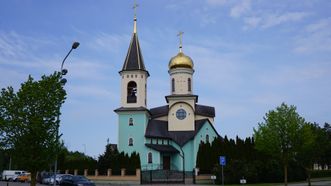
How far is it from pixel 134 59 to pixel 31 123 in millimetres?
33942

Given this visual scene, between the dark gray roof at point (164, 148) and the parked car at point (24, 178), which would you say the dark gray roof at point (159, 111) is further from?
the parked car at point (24, 178)

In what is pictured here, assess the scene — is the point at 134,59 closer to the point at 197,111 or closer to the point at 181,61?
the point at 181,61

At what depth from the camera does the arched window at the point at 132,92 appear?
51719 mm

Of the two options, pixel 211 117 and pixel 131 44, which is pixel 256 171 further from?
pixel 131 44

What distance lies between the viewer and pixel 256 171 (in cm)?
4009

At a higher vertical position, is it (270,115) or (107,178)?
(270,115)

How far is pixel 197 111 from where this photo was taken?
182 feet

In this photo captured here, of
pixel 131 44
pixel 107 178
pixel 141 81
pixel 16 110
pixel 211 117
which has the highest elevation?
pixel 131 44

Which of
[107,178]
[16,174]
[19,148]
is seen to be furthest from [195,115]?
[19,148]

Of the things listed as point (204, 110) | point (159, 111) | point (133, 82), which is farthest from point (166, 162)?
point (133, 82)

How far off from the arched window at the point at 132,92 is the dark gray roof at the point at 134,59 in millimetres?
2023

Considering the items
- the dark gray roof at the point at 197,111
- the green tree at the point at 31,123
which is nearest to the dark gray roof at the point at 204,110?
the dark gray roof at the point at 197,111

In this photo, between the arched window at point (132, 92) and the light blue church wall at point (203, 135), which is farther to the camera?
the arched window at point (132, 92)

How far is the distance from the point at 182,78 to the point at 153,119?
7.17m
